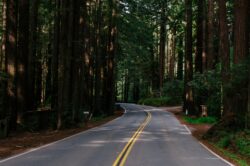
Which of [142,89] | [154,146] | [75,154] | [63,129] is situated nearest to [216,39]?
[63,129]

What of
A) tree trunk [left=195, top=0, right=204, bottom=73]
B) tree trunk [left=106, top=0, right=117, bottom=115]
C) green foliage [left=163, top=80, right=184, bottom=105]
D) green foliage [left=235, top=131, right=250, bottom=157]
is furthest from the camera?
green foliage [left=163, top=80, right=184, bottom=105]

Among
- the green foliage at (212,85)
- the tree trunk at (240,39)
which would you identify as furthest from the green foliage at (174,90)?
the tree trunk at (240,39)

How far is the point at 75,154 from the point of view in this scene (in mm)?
15156

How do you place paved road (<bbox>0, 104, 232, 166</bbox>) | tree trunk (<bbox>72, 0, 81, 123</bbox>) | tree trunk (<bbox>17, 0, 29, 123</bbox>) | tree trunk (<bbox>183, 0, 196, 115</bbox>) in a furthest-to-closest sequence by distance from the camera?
tree trunk (<bbox>183, 0, 196, 115</bbox>), tree trunk (<bbox>72, 0, 81, 123</bbox>), tree trunk (<bbox>17, 0, 29, 123</bbox>), paved road (<bbox>0, 104, 232, 166</bbox>)

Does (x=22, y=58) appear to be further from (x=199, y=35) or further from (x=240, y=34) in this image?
(x=199, y=35)

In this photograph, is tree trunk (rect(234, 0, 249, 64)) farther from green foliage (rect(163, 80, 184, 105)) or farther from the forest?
green foliage (rect(163, 80, 184, 105))

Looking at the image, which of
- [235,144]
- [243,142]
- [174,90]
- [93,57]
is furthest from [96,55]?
[243,142]

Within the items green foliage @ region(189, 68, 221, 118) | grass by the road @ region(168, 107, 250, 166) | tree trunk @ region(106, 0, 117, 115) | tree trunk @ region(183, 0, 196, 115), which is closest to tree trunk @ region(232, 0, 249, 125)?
grass by the road @ region(168, 107, 250, 166)

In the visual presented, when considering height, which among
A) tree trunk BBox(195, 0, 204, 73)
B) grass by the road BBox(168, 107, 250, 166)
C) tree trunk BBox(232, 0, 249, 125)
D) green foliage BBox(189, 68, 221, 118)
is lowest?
grass by the road BBox(168, 107, 250, 166)

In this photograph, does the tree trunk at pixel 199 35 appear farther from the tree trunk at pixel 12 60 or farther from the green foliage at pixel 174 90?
the green foliage at pixel 174 90

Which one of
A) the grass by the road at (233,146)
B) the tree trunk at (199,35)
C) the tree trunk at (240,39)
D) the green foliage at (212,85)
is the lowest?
the grass by the road at (233,146)

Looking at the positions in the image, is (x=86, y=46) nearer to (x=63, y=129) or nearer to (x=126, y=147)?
(x=63, y=129)

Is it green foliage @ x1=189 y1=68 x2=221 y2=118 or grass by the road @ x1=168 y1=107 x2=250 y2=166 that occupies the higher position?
green foliage @ x1=189 y1=68 x2=221 y2=118

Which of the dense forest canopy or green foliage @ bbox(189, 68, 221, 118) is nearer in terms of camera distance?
the dense forest canopy
